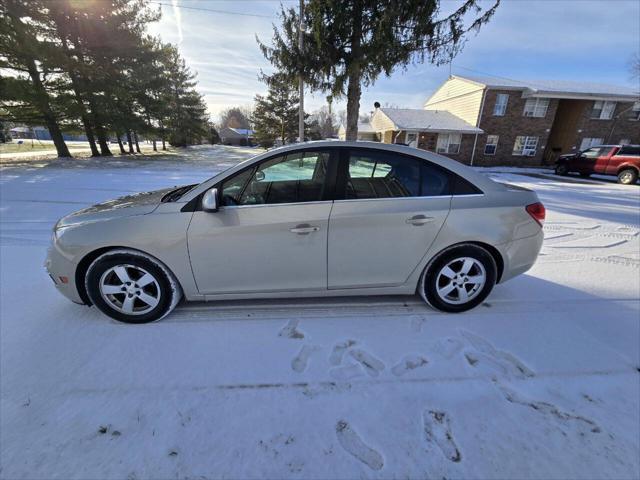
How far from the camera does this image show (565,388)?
2076 mm

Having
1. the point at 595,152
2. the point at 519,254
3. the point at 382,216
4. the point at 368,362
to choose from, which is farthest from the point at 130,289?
the point at 595,152

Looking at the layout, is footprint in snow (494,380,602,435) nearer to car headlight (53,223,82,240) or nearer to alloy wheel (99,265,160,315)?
alloy wheel (99,265,160,315)

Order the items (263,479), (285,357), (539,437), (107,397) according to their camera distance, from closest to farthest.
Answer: (263,479) → (539,437) → (107,397) → (285,357)

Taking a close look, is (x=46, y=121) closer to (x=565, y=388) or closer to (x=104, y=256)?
(x=104, y=256)

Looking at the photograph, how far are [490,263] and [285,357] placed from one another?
81.1 inches

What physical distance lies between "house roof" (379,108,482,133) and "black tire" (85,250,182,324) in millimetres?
22142

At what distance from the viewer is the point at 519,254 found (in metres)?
2.86

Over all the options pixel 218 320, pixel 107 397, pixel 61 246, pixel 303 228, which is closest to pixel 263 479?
pixel 107 397

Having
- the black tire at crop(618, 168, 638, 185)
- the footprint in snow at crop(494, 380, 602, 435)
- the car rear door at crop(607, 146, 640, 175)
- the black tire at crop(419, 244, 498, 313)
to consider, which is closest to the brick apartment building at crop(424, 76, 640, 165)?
the car rear door at crop(607, 146, 640, 175)

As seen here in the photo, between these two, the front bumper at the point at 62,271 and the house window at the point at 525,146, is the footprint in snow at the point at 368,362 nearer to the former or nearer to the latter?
the front bumper at the point at 62,271

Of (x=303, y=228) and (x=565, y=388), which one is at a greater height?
(x=303, y=228)

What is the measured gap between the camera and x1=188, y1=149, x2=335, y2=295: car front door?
2.50m

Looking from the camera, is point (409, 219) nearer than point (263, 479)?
No

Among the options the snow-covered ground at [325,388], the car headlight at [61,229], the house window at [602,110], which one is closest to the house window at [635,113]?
the house window at [602,110]
